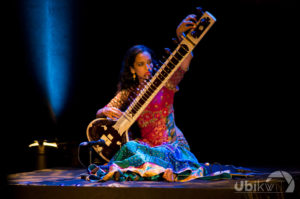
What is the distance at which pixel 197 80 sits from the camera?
3246 mm

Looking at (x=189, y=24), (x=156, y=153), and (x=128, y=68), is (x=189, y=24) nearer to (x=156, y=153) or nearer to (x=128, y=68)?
(x=128, y=68)

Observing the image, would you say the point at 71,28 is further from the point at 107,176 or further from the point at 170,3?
the point at 107,176

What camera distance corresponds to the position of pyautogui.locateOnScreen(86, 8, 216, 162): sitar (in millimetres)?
2424

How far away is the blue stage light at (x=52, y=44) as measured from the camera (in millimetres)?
3666

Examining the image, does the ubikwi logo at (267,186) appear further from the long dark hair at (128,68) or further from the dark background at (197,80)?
the long dark hair at (128,68)

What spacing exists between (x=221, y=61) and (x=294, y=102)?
816 mm

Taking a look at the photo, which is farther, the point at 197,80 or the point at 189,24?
the point at 197,80

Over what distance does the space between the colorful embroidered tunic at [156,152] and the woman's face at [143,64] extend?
20 cm

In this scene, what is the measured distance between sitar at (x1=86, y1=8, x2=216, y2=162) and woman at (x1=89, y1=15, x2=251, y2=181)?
0.08 metres

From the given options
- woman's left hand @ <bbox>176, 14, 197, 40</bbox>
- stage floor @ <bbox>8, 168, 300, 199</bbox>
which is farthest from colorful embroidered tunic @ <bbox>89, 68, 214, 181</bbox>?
woman's left hand @ <bbox>176, 14, 197, 40</bbox>

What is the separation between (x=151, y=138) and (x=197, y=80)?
96 centimetres

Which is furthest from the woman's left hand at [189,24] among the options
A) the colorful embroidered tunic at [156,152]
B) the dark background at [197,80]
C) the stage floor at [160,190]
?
the stage floor at [160,190]

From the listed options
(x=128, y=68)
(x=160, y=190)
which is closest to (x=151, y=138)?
(x=128, y=68)

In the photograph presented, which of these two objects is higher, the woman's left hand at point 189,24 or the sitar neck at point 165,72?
the woman's left hand at point 189,24
